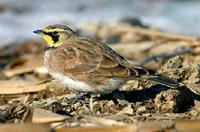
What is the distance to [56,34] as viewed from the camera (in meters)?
7.26

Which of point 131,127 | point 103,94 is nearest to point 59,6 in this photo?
point 103,94

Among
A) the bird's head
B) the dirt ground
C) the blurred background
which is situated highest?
the blurred background

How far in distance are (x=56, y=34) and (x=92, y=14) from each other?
8640 millimetres

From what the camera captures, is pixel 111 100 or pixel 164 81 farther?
pixel 111 100

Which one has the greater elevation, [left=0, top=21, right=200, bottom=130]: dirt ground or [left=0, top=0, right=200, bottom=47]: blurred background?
[left=0, top=0, right=200, bottom=47]: blurred background

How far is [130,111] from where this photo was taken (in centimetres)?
641

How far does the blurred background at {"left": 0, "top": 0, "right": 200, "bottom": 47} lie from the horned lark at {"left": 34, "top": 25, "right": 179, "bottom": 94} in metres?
5.91

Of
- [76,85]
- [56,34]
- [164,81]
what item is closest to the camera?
[164,81]

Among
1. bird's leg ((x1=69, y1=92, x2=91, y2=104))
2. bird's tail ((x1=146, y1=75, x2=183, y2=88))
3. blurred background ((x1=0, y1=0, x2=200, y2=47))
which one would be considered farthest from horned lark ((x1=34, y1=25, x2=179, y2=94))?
blurred background ((x1=0, y1=0, x2=200, y2=47))

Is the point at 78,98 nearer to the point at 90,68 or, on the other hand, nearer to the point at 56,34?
the point at 90,68

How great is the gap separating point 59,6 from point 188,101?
10.5m

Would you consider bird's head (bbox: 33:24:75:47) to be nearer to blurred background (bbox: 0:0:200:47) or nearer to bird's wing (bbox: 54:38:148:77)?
bird's wing (bbox: 54:38:148:77)

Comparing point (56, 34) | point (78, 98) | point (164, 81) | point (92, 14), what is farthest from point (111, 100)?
point (92, 14)

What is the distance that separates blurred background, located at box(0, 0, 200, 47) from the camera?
1401 cm
